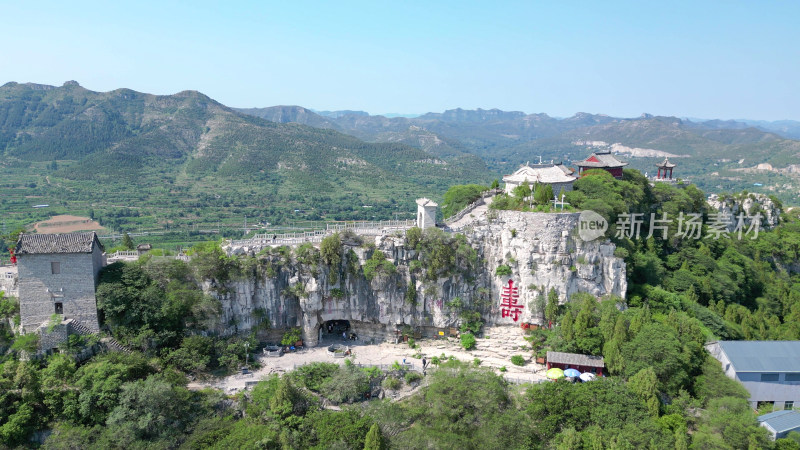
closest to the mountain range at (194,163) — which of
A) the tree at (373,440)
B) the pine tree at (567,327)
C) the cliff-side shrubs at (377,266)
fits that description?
the cliff-side shrubs at (377,266)

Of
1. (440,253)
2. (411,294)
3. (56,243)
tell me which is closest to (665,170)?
(440,253)

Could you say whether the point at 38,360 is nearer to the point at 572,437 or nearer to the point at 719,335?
the point at 572,437

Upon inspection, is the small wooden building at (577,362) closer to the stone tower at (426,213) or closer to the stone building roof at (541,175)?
the stone tower at (426,213)

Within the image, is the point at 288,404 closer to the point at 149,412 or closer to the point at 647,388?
the point at 149,412

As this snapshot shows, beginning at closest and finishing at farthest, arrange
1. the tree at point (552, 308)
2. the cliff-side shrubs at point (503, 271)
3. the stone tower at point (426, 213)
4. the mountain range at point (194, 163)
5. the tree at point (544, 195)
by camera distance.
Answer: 1. the tree at point (552, 308)
2. the cliff-side shrubs at point (503, 271)
3. the tree at point (544, 195)
4. the stone tower at point (426, 213)
5. the mountain range at point (194, 163)

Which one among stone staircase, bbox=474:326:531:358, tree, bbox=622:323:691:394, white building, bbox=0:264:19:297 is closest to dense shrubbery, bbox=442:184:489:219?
stone staircase, bbox=474:326:531:358

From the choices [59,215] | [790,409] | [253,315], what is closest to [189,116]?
[59,215]

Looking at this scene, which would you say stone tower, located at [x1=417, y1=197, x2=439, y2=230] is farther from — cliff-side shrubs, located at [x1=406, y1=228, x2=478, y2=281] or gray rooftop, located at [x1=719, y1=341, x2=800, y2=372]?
gray rooftop, located at [x1=719, y1=341, x2=800, y2=372]
